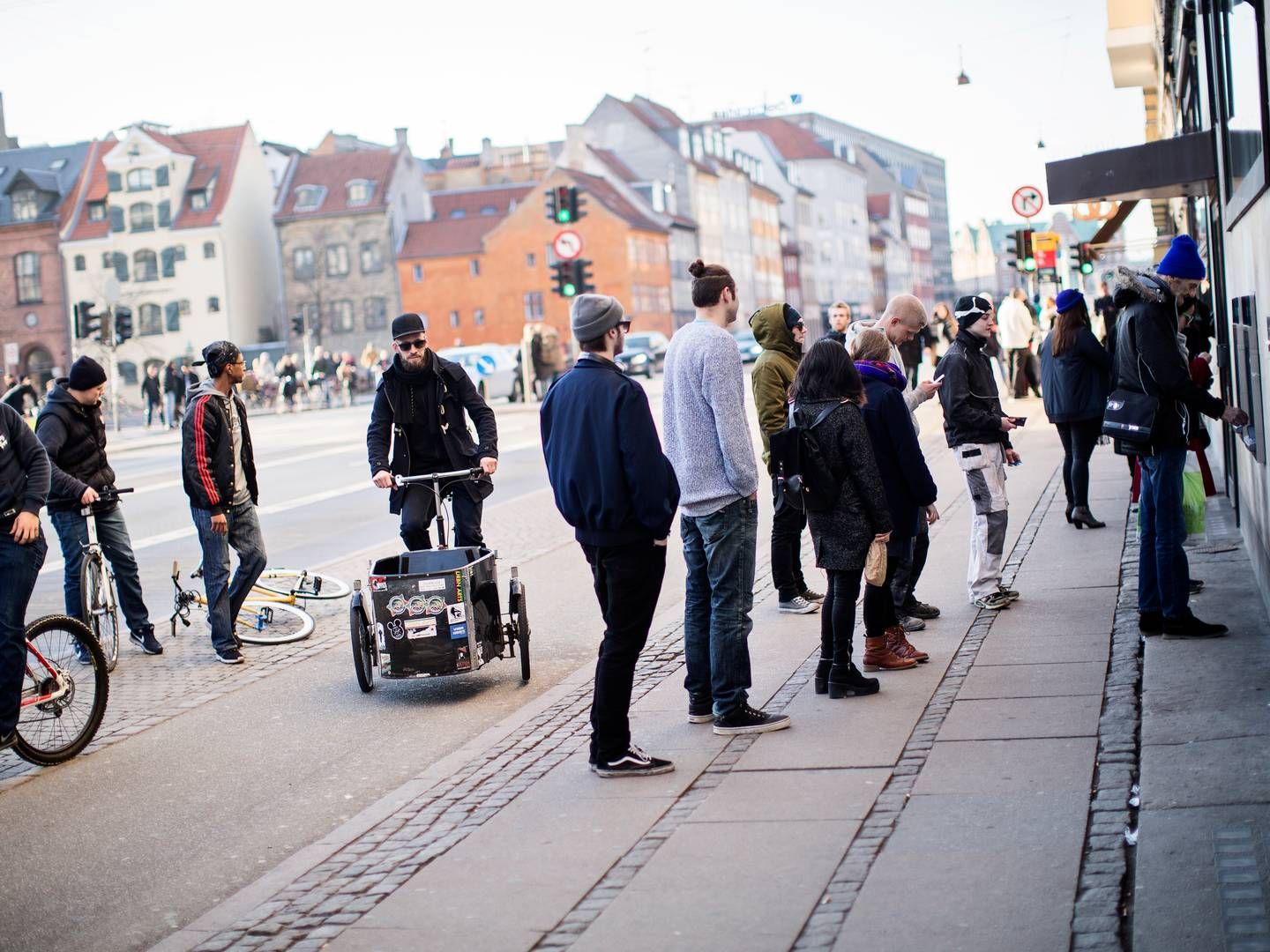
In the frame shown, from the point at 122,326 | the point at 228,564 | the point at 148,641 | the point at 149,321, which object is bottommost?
the point at 148,641

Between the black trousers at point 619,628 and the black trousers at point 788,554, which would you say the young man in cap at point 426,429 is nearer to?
the black trousers at point 788,554

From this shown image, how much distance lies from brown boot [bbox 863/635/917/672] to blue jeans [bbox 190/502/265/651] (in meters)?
3.99

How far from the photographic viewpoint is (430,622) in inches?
340

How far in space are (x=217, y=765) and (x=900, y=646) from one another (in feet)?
10.6

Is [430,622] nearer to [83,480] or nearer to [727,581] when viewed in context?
[727,581]

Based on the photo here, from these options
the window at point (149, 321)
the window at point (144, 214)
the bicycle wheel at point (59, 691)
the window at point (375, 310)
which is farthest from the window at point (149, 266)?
the bicycle wheel at point (59, 691)

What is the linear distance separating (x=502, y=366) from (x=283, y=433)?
1096cm

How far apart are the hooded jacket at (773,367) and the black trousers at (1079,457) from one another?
375 cm

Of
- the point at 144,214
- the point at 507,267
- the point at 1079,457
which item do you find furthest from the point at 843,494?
the point at 144,214

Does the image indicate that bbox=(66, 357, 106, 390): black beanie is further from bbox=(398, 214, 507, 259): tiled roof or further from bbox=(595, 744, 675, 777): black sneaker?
bbox=(398, 214, 507, 259): tiled roof

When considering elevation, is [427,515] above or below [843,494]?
below

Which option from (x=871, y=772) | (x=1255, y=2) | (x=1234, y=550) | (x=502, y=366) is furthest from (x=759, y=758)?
(x=502, y=366)

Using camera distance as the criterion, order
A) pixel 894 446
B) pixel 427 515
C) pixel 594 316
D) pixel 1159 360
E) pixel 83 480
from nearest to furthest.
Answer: pixel 594 316
pixel 1159 360
pixel 894 446
pixel 427 515
pixel 83 480

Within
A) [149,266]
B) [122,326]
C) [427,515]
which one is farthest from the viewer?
[149,266]
